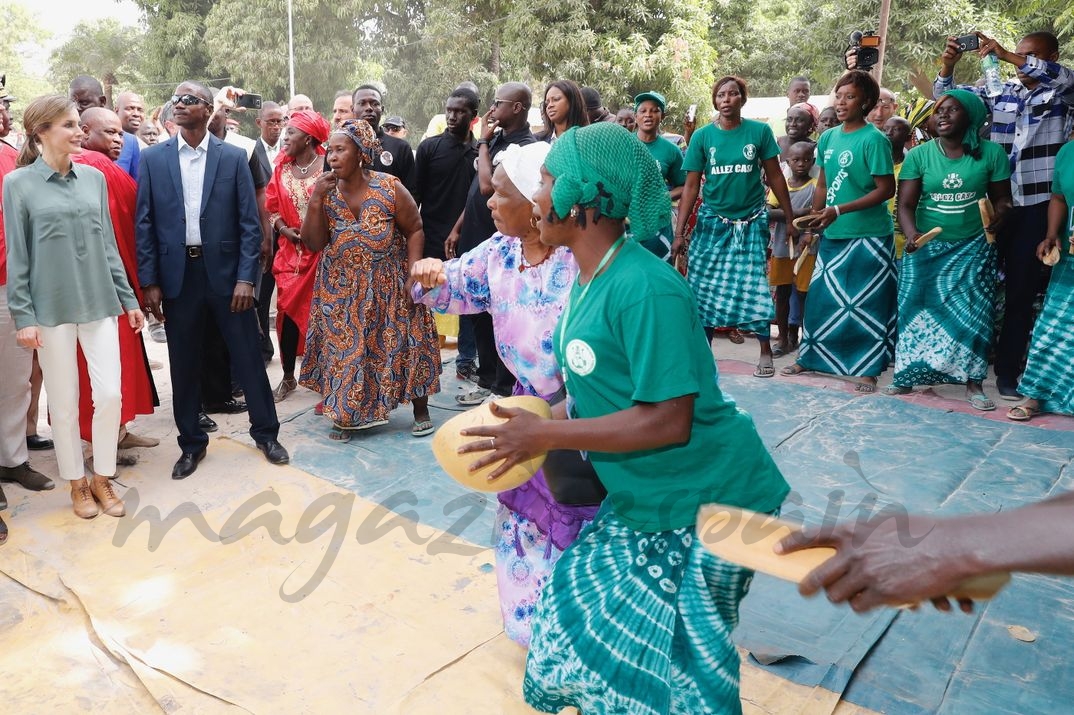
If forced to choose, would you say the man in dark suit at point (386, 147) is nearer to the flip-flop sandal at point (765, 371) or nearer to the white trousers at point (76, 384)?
the white trousers at point (76, 384)

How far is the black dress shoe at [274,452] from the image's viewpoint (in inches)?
179

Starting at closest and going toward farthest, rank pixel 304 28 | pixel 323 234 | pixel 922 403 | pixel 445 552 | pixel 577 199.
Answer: pixel 577 199
pixel 445 552
pixel 323 234
pixel 922 403
pixel 304 28

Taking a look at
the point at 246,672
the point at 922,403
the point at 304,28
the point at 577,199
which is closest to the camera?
the point at 577,199

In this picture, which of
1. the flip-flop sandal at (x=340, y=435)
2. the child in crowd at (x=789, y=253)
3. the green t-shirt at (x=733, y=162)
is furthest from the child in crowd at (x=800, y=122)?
the flip-flop sandal at (x=340, y=435)

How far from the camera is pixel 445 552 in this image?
3.54 meters

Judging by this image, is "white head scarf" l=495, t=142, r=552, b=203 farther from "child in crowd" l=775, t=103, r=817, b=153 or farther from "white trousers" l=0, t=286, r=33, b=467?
"child in crowd" l=775, t=103, r=817, b=153

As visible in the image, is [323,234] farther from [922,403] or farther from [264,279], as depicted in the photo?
[922,403]

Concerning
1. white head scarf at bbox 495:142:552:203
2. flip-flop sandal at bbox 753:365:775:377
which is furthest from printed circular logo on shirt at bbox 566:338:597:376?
flip-flop sandal at bbox 753:365:775:377

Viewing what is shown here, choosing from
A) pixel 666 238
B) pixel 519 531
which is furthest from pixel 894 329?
pixel 519 531

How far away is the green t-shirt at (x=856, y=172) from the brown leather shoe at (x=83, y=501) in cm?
464

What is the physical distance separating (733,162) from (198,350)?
3.64 m

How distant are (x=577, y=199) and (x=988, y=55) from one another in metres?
5.09

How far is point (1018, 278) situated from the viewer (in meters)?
5.40

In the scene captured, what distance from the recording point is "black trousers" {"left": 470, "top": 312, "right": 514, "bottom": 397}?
5.57m
